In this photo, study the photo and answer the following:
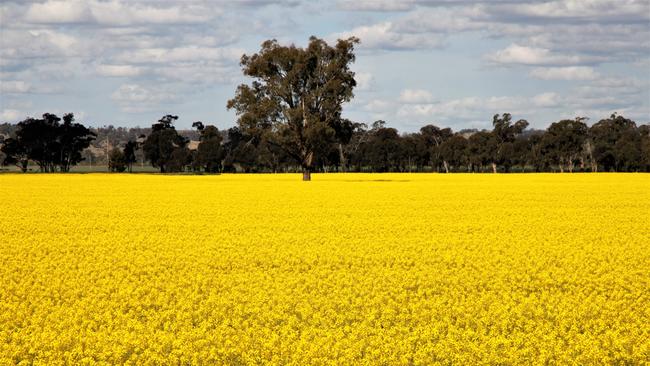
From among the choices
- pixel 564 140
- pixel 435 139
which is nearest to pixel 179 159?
pixel 435 139

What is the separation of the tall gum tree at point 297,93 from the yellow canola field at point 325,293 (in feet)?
140

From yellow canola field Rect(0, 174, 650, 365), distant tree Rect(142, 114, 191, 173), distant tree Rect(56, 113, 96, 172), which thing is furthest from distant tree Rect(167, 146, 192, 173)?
yellow canola field Rect(0, 174, 650, 365)

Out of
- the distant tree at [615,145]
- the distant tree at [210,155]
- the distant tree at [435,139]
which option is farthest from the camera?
the distant tree at [435,139]

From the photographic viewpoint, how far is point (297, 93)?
73562 millimetres

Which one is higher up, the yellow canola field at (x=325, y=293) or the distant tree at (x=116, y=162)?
the distant tree at (x=116, y=162)

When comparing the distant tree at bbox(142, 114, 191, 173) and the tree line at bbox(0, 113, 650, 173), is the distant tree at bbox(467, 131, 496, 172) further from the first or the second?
the distant tree at bbox(142, 114, 191, 173)

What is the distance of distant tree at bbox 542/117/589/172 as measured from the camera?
14175cm

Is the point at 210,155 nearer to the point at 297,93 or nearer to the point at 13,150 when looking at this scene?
the point at 13,150

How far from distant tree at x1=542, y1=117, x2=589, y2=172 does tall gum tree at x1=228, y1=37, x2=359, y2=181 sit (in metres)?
77.1

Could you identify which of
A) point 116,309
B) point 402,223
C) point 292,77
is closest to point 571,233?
point 402,223

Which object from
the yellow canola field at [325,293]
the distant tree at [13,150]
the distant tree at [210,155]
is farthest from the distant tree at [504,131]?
the yellow canola field at [325,293]

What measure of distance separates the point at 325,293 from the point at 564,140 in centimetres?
13355

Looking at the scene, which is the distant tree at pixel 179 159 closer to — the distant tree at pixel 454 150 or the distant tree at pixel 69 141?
the distant tree at pixel 69 141

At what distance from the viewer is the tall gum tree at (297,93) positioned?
71875 millimetres
